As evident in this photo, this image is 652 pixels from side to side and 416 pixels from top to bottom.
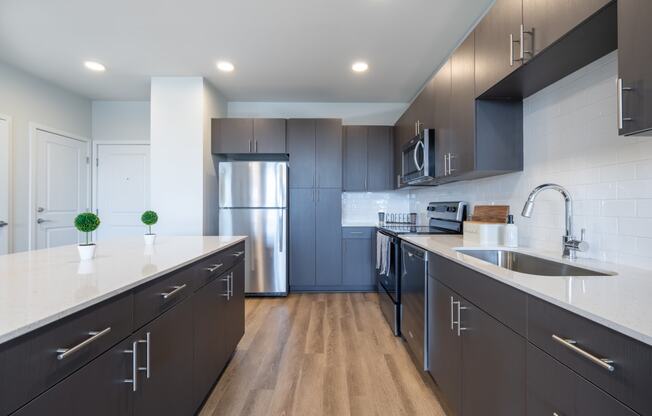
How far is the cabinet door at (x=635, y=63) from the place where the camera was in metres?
0.83

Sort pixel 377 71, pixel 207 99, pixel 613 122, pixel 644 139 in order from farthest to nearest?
pixel 207 99, pixel 377 71, pixel 613 122, pixel 644 139

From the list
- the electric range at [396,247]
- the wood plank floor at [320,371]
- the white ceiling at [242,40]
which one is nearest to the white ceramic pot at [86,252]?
the wood plank floor at [320,371]

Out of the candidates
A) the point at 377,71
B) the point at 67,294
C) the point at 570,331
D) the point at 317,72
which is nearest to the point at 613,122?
the point at 570,331

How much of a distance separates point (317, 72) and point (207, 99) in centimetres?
139

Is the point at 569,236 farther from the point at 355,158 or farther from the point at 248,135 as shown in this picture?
the point at 248,135

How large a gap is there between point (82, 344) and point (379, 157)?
12.2 ft

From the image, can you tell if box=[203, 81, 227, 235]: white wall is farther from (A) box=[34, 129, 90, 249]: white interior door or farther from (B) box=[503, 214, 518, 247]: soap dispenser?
(B) box=[503, 214, 518, 247]: soap dispenser

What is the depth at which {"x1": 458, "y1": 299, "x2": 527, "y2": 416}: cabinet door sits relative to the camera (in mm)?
997

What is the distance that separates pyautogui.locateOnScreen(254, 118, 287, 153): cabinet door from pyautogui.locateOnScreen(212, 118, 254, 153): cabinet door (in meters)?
0.09

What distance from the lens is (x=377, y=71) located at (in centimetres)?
331

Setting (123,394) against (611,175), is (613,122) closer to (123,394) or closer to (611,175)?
(611,175)

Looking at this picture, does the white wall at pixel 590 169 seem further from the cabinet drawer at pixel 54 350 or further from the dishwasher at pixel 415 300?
the cabinet drawer at pixel 54 350

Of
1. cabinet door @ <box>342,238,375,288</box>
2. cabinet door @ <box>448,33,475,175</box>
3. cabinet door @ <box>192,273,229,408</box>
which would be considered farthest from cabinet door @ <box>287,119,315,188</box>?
cabinet door @ <box>192,273,229,408</box>

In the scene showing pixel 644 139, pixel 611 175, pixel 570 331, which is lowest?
pixel 570 331
